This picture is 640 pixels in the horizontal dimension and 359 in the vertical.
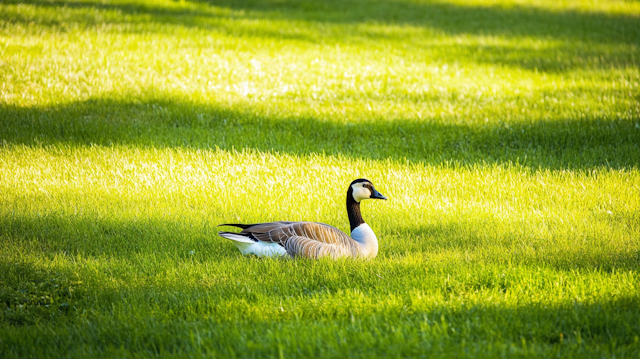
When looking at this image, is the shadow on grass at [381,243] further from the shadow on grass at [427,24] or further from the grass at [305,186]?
the shadow on grass at [427,24]

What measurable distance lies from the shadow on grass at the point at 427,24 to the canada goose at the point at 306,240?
1205 centimetres

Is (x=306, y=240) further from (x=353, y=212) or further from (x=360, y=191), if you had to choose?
(x=360, y=191)

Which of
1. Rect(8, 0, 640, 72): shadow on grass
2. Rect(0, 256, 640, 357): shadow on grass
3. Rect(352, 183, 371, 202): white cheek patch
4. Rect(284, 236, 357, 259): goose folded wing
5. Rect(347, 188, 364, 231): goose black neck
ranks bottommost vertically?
Rect(0, 256, 640, 357): shadow on grass

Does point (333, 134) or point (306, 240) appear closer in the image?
point (306, 240)

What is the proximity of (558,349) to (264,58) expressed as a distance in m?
12.7

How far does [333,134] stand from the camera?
36.4ft

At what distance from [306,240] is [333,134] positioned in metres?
5.40

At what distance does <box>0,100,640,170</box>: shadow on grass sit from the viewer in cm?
1012

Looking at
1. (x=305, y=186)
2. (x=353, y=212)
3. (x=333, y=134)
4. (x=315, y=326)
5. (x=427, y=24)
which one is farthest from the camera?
(x=427, y=24)

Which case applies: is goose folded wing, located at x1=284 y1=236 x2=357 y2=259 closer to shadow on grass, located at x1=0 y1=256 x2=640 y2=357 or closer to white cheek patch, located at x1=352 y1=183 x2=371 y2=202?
white cheek patch, located at x1=352 y1=183 x2=371 y2=202

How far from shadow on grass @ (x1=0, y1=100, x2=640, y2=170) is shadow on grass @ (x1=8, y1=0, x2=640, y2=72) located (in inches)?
237

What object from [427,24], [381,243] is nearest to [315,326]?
[381,243]

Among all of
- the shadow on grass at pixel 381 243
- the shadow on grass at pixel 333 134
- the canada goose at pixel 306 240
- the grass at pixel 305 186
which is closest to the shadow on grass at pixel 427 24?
the grass at pixel 305 186

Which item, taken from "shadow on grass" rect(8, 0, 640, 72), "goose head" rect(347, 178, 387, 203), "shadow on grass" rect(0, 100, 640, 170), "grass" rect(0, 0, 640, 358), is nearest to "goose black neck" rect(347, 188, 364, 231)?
"goose head" rect(347, 178, 387, 203)
